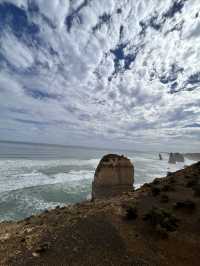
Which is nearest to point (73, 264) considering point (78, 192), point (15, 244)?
point (15, 244)

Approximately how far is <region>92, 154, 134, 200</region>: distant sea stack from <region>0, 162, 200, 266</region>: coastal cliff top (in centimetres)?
1326

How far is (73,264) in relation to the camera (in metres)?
5.22

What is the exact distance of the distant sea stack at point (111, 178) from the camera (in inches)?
896

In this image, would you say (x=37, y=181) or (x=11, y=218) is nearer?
(x=11, y=218)

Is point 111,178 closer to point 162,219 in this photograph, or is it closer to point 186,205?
point 186,205

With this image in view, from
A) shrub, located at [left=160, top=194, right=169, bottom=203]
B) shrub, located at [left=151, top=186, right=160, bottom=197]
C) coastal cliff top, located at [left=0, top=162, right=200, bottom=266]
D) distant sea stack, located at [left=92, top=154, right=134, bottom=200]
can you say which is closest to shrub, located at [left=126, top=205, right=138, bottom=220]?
coastal cliff top, located at [left=0, top=162, right=200, bottom=266]

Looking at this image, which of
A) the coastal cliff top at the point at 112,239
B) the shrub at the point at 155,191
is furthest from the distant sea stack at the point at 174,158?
the coastal cliff top at the point at 112,239

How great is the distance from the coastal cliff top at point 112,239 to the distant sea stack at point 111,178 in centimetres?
1326

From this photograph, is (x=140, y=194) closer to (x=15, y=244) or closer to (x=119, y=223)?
(x=119, y=223)

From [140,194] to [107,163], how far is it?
11.7m

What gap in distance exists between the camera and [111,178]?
2286 cm

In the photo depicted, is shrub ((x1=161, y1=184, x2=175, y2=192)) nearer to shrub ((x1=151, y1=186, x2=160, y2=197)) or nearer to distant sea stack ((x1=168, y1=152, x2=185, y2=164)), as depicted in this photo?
shrub ((x1=151, y1=186, x2=160, y2=197))

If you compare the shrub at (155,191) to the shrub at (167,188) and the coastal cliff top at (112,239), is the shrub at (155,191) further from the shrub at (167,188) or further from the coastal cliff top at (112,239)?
the coastal cliff top at (112,239)

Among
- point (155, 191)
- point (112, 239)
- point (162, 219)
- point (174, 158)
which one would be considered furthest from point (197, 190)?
point (174, 158)
